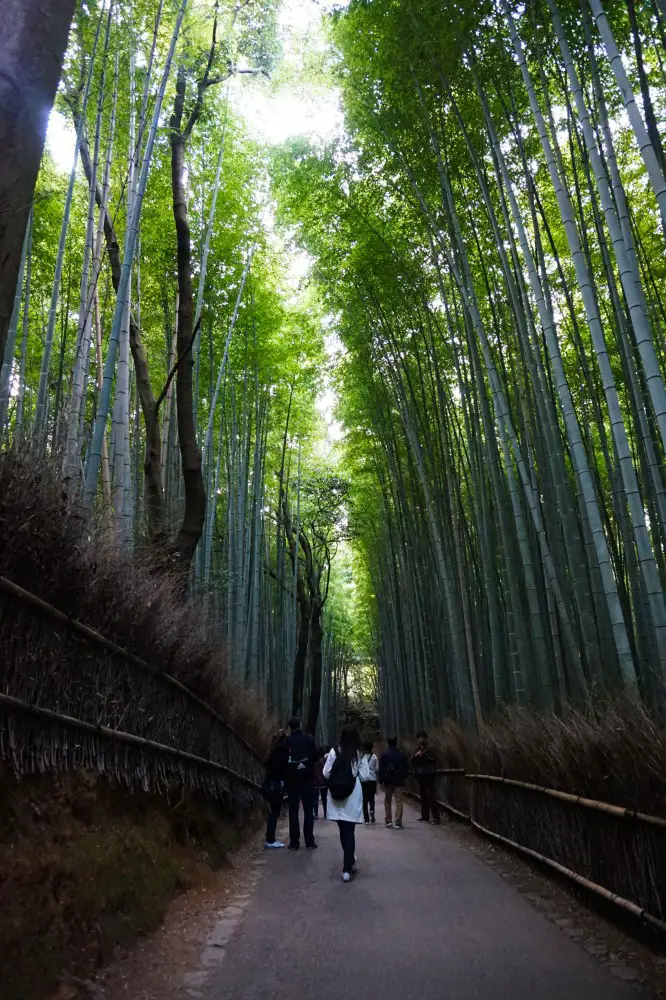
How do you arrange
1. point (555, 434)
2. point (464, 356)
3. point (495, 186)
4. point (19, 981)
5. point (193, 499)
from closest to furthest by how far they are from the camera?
1. point (19, 981)
2. point (555, 434)
3. point (193, 499)
4. point (495, 186)
5. point (464, 356)

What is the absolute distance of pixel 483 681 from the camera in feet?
26.1

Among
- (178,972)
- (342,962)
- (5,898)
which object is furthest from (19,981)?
(342,962)

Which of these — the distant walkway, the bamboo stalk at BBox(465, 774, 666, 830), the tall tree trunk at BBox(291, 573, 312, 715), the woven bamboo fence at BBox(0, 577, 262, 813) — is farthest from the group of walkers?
the tall tree trunk at BBox(291, 573, 312, 715)

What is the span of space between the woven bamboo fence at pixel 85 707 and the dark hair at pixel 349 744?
0.88 m

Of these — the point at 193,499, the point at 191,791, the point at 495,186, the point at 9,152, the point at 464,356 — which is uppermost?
the point at 495,186

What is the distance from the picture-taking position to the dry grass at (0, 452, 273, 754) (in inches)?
84.4

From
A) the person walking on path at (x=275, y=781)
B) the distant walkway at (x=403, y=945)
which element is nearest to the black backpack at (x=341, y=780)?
the distant walkway at (x=403, y=945)

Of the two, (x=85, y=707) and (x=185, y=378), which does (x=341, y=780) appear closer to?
(x=85, y=707)

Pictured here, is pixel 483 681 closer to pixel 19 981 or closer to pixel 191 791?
pixel 191 791

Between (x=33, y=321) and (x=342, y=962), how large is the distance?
27.3 ft

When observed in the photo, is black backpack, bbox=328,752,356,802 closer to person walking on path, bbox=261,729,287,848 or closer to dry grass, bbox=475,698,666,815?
dry grass, bbox=475,698,666,815

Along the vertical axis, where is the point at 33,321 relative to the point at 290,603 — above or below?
above

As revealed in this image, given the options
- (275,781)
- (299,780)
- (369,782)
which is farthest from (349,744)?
(369,782)

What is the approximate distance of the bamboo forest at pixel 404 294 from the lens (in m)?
4.02
